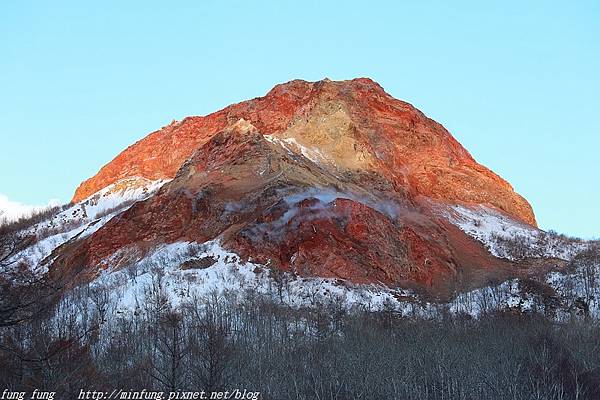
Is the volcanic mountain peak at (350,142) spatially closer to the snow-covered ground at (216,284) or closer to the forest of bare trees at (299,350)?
the snow-covered ground at (216,284)

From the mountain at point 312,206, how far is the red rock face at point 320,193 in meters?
0.16

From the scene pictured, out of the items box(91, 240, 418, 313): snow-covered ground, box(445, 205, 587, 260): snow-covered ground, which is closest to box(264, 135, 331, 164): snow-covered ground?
box(445, 205, 587, 260): snow-covered ground

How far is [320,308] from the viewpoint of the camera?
41.7m

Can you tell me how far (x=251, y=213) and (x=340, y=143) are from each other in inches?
821

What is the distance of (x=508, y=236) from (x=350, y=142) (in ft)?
63.6

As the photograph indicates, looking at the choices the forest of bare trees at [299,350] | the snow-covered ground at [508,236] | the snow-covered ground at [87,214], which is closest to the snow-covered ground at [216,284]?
the forest of bare trees at [299,350]

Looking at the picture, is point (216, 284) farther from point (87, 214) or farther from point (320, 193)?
point (87, 214)

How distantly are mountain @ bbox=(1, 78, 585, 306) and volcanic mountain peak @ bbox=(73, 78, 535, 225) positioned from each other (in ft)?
0.67

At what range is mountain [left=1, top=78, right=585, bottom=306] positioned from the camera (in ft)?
169

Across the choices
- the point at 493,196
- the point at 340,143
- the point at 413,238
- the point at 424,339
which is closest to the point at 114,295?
the point at 424,339

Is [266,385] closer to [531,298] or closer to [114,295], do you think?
[114,295]

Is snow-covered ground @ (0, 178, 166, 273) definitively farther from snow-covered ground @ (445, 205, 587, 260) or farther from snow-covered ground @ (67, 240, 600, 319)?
snow-covered ground @ (445, 205, 587, 260)

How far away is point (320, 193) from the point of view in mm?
57375

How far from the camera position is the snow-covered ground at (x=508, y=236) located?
210 ft
